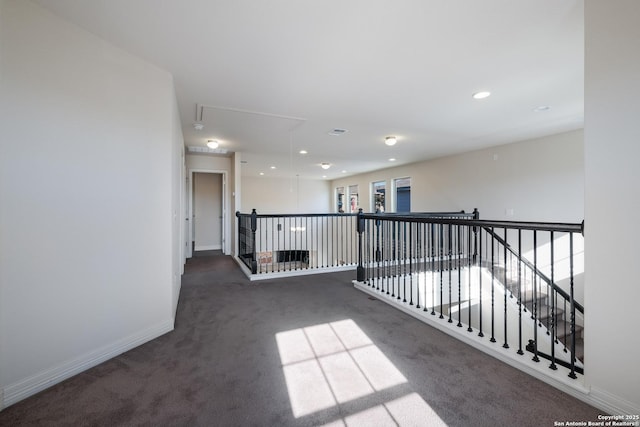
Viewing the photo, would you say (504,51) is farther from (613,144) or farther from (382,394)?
(382,394)

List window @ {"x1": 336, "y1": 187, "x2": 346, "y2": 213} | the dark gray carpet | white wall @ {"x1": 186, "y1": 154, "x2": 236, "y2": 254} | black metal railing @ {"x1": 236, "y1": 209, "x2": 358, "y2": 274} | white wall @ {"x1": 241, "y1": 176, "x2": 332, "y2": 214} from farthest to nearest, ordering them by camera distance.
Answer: window @ {"x1": 336, "y1": 187, "x2": 346, "y2": 213}, white wall @ {"x1": 241, "y1": 176, "x2": 332, "y2": 214}, white wall @ {"x1": 186, "y1": 154, "x2": 236, "y2": 254}, black metal railing @ {"x1": 236, "y1": 209, "x2": 358, "y2": 274}, the dark gray carpet

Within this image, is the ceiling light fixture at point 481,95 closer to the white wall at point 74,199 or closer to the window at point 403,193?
the white wall at point 74,199

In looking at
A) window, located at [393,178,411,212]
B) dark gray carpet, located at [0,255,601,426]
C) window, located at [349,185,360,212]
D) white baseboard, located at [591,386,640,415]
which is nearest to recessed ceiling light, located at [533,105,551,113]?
dark gray carpet, located at [0,255,601,426]

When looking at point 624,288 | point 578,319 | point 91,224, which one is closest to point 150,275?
point 91,224

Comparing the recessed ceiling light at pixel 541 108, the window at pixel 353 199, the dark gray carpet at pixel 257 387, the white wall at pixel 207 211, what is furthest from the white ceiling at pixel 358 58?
the window at pixel 353 199

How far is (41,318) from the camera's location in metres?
1.82

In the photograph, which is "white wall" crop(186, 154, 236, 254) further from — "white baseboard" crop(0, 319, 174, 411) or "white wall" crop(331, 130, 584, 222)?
"white wall" crop(331, 130, 584, 222)

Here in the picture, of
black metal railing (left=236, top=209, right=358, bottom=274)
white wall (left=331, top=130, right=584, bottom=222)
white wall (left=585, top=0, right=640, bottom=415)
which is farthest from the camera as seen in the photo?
black metal railing (left=236, top=209, right=358, bottom=274)

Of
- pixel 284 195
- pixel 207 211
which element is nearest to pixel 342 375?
pixel 207 211

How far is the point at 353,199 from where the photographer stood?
1103cm

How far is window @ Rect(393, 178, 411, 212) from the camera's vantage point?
26.9 feet

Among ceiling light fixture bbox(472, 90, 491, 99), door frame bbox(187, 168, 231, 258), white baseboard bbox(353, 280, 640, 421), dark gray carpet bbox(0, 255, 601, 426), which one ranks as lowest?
dark gray carpet bbox(0, 255, 601, 426)

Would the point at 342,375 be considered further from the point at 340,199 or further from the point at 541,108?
A: the point at 340,199

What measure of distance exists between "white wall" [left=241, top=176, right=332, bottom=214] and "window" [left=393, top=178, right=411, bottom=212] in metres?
4.24
